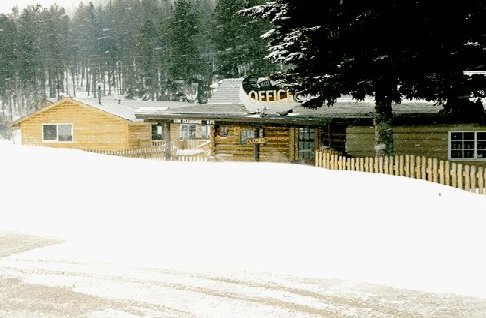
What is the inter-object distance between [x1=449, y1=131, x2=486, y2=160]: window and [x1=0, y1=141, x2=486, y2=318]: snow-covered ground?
8.84 metres

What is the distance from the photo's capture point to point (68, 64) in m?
Result: 109

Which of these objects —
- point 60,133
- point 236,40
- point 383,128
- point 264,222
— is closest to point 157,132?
point 60,133

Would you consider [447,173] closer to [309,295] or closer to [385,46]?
[385,46]

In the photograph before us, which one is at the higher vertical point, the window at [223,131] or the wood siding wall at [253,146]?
the window at [223,131]

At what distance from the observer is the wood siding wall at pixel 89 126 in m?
38.4

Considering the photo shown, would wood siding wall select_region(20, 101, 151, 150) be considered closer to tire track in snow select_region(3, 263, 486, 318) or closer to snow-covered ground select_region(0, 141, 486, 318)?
snow-covered ground select_region(0, 141, 486, 318)

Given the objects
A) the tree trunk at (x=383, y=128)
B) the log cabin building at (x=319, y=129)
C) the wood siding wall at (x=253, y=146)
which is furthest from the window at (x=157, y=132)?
the tree trunk at (x=383, y=128)

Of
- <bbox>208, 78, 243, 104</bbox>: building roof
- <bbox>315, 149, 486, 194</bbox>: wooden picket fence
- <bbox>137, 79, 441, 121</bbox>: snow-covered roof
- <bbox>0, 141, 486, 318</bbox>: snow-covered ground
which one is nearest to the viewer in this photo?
<bbox>0, 141, 486, 318</bbox>: snow-covered ground

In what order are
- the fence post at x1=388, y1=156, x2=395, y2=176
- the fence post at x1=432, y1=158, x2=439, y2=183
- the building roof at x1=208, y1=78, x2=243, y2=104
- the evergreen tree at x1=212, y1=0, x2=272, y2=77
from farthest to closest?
the evergreen tree at x1=212, y1=0, x2=272, y2=77 → the building roof at x1=208, y1=78, x2=243, y2=104 → the fence post at x1=388, y1=156, x2=395, y2=176 → the fence post at x1=432, y1=158, x2=439, y2=183

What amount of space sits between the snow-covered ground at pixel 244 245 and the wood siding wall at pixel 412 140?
22.4 ft

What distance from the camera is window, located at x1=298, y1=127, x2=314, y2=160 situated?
2730 centimetres

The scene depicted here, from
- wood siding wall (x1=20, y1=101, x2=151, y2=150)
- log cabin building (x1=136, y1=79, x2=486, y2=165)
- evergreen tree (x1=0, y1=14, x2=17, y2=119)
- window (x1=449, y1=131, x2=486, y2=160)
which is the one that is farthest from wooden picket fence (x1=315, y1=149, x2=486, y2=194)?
evergreen tree (x1=0, y1=14, x2=17, y2=119)

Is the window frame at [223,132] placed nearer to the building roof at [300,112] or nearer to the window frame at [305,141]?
Result: the building roof at [300,112]

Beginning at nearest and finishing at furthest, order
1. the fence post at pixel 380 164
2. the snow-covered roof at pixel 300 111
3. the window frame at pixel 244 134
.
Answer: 1. the fence post at pixel 380 164
2. the snow-covered roof at pixel 300 111
3. the window frame at pixel 244 134
